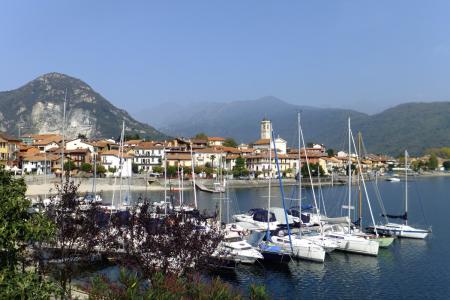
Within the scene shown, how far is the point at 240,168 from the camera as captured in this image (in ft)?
349

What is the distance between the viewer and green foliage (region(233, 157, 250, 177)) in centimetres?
10578

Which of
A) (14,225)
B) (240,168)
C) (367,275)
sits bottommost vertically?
(367,275)

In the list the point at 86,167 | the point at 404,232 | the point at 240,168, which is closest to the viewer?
the point at 404,232

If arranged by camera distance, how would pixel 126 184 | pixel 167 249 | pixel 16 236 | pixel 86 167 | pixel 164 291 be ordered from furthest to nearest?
pixel 86 167 < pixel 126 184 < pixel 167 249 < pixel 164 291 < pixel 16 236

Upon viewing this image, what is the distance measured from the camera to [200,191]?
8338 centimetres

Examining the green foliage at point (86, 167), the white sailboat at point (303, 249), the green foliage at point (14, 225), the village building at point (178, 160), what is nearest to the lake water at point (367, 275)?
the white sailboat at point (303, 249)

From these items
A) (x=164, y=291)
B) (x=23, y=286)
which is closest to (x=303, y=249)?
(x=164, y=291)

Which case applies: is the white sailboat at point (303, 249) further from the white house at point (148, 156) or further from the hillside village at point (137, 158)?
the white house at point (148, 156)

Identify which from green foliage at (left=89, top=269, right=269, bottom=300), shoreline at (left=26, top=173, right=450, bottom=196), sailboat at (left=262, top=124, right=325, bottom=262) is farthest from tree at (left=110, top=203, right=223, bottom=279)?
shoreline at (left=26, top=173, right=450, bottom=196)

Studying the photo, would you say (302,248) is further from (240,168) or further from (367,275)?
(240,168)

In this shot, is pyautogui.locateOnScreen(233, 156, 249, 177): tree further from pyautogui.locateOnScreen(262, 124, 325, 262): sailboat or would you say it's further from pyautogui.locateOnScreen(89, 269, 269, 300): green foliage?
pyautogui.locateOnScreen(89, 269, 269, 300): green foliage

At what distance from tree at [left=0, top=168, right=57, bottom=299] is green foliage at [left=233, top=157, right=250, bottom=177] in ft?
311

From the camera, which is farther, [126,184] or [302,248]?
[126,184]

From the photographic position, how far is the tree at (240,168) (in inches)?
4164
